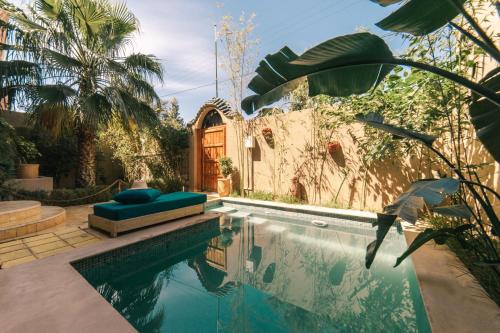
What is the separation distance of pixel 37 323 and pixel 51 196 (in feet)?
21.7

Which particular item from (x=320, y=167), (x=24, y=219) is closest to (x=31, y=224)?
(x=24, y=219)

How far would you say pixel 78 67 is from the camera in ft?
22.0

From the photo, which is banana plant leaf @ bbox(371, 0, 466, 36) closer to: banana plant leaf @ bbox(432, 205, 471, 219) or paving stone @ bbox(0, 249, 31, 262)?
banana plant leaf @ bbox(432, 205, 471, 219)

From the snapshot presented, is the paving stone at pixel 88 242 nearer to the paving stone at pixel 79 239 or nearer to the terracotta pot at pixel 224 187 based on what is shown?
the paving stone at pixel 79 239

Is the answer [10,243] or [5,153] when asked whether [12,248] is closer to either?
[10,243]

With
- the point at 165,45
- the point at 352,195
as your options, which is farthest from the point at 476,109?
the point at 165,45

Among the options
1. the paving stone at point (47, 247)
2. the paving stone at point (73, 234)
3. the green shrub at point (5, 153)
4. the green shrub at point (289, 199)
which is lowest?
the paving stone at point (47, 247)

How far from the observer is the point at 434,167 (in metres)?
5.81

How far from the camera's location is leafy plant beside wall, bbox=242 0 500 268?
148cm

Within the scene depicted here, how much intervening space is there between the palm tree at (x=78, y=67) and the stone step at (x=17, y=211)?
2262 mm

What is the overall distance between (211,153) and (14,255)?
310 inches

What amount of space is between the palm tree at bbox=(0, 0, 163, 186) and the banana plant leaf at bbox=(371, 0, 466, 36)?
6.72m

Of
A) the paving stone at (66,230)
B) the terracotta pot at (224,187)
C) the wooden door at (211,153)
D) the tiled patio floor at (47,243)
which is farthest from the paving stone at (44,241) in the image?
the wooden door at (211,153)

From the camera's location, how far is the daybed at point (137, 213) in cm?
462
